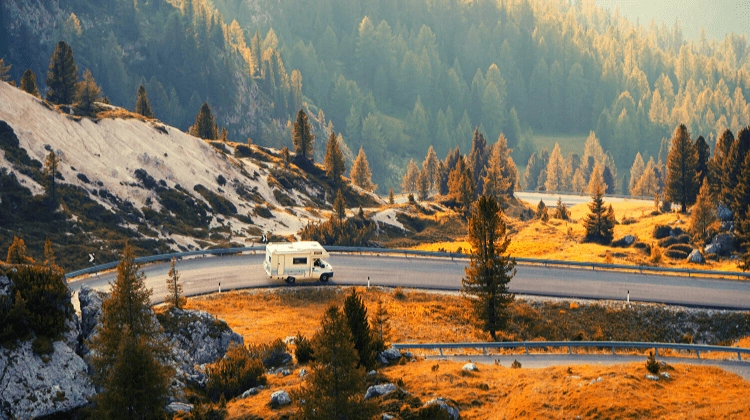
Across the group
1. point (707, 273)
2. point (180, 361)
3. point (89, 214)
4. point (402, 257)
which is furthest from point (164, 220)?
point (707, 273)

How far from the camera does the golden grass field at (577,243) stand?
6719 cm

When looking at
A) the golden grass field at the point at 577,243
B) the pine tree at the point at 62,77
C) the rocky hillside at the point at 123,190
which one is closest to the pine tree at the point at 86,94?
the pine tree at the point at 62,77

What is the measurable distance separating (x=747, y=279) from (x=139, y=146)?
7035 cm

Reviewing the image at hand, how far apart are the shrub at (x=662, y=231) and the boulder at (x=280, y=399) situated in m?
67.2

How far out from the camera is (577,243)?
8031cm

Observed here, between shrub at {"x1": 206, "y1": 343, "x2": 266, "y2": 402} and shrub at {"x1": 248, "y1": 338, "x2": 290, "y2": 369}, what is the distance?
2.17 metres

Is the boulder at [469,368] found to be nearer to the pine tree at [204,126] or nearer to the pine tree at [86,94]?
the pine tree at [86,94]

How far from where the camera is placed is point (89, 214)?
219 feet

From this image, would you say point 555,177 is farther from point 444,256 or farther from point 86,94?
point 444,256

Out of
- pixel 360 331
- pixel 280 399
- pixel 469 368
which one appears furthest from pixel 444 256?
pixel 280 399

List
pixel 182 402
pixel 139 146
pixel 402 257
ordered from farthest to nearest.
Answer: pixel 139 146, pixel 402 257, pixel 182 402

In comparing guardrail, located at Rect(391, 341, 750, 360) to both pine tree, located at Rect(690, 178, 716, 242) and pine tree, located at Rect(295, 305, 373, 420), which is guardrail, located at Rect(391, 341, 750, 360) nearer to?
pine tree, located at Rect(295, 305, 373, 420)

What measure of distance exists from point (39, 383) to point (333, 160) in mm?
91182

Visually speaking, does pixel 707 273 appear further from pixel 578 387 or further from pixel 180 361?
pixel 180 361
